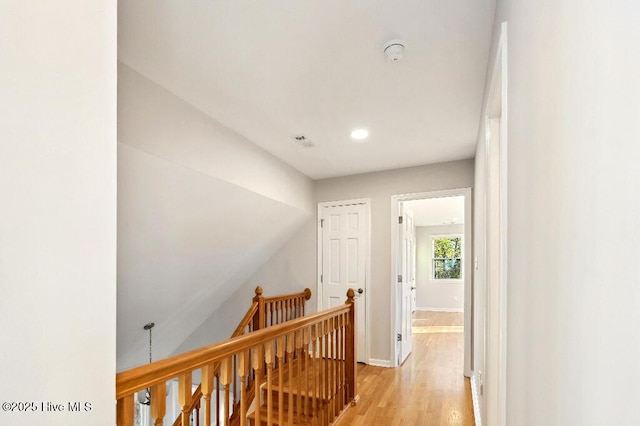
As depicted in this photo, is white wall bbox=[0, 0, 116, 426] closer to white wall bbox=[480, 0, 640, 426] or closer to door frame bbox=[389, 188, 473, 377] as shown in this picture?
white wall bbox=[480, 0, 640, 426]

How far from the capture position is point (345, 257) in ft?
14.9

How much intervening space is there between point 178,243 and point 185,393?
1990 mm

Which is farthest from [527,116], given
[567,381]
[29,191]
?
[29,191]

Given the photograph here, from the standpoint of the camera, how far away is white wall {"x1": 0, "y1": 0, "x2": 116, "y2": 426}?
79cm

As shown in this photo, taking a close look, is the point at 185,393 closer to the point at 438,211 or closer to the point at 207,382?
the point at 207,382

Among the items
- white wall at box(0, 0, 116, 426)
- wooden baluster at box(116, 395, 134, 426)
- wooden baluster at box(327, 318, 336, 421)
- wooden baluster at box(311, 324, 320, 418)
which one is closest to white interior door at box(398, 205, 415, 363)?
wooden baluster at box(327, 318, 336, 421)

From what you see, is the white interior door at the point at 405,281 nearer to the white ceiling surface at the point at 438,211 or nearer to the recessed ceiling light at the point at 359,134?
the white ceiling surface at the point at 438,211

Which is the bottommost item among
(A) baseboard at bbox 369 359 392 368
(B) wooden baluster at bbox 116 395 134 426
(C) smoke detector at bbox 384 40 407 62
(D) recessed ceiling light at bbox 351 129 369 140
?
(A) baseboard at bbox 369 359 392 368

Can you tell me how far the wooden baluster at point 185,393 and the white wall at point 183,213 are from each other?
1436mm

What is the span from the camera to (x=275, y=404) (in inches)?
115

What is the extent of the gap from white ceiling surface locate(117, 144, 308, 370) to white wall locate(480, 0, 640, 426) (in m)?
2.17

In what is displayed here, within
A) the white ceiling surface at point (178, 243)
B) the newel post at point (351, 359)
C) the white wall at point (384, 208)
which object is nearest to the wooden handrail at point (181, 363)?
the newel post at point (351, 359)

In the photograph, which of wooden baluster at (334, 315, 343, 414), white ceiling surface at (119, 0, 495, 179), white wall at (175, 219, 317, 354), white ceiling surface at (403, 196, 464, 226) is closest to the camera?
white ceiling surface at (119, 0, 495, 179)

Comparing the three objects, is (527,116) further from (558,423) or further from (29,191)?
(29,191)
